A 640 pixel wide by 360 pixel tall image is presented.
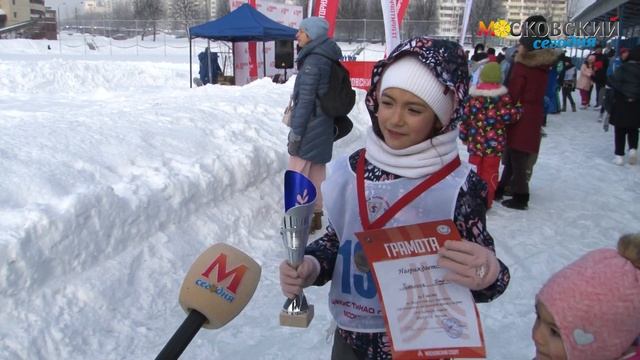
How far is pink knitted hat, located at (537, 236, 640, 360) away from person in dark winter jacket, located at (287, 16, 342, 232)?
3471 mm

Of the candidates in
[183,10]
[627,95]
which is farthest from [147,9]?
[627,95]

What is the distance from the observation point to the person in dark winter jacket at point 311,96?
4754 millimetres

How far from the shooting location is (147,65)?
2586 centimetres

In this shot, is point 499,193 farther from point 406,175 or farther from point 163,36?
point 163,36

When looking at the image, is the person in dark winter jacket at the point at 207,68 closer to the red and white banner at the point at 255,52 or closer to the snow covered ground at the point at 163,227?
the red and white banner at the point at 255,52

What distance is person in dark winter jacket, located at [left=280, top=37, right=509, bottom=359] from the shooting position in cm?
161

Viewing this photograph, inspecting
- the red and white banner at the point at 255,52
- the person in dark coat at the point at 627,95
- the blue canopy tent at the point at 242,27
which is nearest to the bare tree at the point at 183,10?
the red and white banner at the point at 255,52

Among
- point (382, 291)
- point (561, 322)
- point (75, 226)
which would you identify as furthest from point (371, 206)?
point (75, 226)

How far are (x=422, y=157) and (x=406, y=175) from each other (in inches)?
2.9

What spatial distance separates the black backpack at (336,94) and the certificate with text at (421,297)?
3.48 m

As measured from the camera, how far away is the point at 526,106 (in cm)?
600

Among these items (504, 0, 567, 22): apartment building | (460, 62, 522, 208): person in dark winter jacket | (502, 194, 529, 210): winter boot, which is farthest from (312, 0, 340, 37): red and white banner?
(504, 0, 567, 22): apartment building

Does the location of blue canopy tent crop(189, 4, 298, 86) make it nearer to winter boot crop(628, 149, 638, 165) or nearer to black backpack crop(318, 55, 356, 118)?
winter boot crop(628, 149, 638, 165)

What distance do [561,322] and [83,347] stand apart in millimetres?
2898
